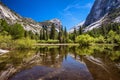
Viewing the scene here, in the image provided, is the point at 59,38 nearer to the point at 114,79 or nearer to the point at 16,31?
the point at 16,31

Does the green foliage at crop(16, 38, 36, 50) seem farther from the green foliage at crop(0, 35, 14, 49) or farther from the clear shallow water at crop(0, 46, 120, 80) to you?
the clear shallow water at crop(0, 46, 120, 80)

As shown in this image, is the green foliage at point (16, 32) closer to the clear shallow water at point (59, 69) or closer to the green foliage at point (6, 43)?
the green foliage at point (6, 43)

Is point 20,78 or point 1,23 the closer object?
point 20,78

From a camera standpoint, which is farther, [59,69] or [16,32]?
[16,32]

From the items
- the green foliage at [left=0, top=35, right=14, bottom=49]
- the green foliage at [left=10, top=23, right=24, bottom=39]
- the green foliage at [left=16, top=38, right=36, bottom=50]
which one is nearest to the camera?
the green foliage at [left=0, top=35, right=14, bottom=49]

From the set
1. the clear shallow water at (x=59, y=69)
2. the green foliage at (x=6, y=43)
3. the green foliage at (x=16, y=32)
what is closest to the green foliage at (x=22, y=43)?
the green foliage at (x=6, y=43)

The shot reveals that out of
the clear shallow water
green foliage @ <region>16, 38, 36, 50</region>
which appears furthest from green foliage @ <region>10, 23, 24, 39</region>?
the clear shallow water

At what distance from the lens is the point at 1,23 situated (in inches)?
3238

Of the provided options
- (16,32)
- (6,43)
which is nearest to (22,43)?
(6,43)

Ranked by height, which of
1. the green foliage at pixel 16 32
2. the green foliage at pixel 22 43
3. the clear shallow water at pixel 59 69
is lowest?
the clear shallow water at pixel 59 69

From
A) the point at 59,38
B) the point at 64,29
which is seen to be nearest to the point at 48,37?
the point at 59,38

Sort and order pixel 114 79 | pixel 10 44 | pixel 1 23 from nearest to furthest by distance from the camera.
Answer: pixel 114 79
pixel 10 44
pixel 1 23

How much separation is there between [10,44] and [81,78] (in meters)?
50.6

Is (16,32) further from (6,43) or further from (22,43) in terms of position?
(6,43)
